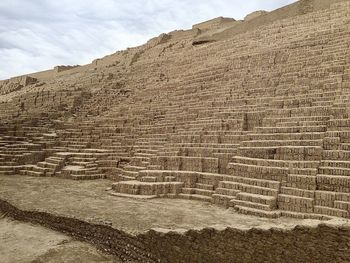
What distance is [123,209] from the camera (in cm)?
823

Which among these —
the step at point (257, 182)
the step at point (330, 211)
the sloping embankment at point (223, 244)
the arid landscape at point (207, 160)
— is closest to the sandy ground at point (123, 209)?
the arid landscape at point (207, 160)

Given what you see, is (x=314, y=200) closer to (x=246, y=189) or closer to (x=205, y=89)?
(x=246, y=189)

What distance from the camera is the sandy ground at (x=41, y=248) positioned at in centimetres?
633

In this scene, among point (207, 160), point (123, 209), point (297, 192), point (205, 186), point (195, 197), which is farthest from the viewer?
point (207, 160)

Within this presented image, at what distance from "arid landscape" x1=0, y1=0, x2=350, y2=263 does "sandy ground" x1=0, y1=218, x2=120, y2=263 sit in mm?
34

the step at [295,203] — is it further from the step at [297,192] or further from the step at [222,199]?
the step at [222,199]

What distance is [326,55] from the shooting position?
11859mm

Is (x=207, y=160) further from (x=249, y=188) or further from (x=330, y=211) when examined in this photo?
(x=330, y=211)

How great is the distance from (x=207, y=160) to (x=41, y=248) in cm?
465

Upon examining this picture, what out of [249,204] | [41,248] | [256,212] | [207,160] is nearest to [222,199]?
[249,204]

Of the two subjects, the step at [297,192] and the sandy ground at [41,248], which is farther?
the step at [297,192]

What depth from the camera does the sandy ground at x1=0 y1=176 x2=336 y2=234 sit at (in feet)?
→ 22.7

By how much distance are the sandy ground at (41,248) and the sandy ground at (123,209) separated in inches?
20.6

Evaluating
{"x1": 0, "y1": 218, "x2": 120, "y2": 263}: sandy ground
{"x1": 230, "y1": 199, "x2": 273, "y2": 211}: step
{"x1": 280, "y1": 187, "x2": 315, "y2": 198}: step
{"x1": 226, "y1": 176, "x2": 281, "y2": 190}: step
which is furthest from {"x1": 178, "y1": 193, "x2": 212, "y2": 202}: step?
{"x1": 0, "y1": 218, "x2": 120, "y2": 263}: sandy ground
